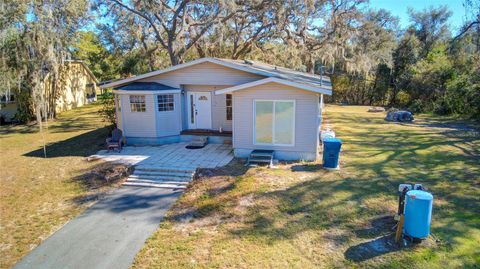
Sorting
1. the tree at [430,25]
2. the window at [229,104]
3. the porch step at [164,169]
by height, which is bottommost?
the porch step at [164,169]

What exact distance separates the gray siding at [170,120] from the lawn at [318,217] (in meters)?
4.34

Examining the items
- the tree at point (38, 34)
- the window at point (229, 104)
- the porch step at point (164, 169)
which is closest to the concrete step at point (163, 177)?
the porch step at point (164, 169)

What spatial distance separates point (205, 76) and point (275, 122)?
159 inches

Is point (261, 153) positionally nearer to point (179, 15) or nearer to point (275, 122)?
point (275, 122)

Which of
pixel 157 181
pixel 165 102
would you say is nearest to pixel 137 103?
pixel 165 102

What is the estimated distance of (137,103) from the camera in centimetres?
1237

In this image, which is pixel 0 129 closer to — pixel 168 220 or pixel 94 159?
pixel 94 159

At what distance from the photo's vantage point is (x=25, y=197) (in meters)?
8.18

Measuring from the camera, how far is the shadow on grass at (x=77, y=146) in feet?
39.8

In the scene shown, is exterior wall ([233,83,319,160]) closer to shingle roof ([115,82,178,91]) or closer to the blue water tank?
shingle roof ([115,82,178,91])

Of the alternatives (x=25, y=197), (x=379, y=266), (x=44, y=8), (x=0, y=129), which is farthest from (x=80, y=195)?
(x=0, y=129)

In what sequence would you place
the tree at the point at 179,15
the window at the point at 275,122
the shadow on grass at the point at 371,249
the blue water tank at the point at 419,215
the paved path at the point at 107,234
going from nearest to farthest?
the shadow on grass at the point at 371,249, the paved path at the point at 107,234, the blue water tank at the point at 419,215, the window at the point at 275,122, the tree at the point at 179,15

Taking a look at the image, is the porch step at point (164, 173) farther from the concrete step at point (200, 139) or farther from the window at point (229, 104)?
the window at point (229, 104)

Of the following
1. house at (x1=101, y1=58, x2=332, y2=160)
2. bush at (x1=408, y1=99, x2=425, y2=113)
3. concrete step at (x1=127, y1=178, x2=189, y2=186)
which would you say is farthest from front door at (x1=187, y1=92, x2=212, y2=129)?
bush at (x1=408, y1=99, x2=425, y2=113)
